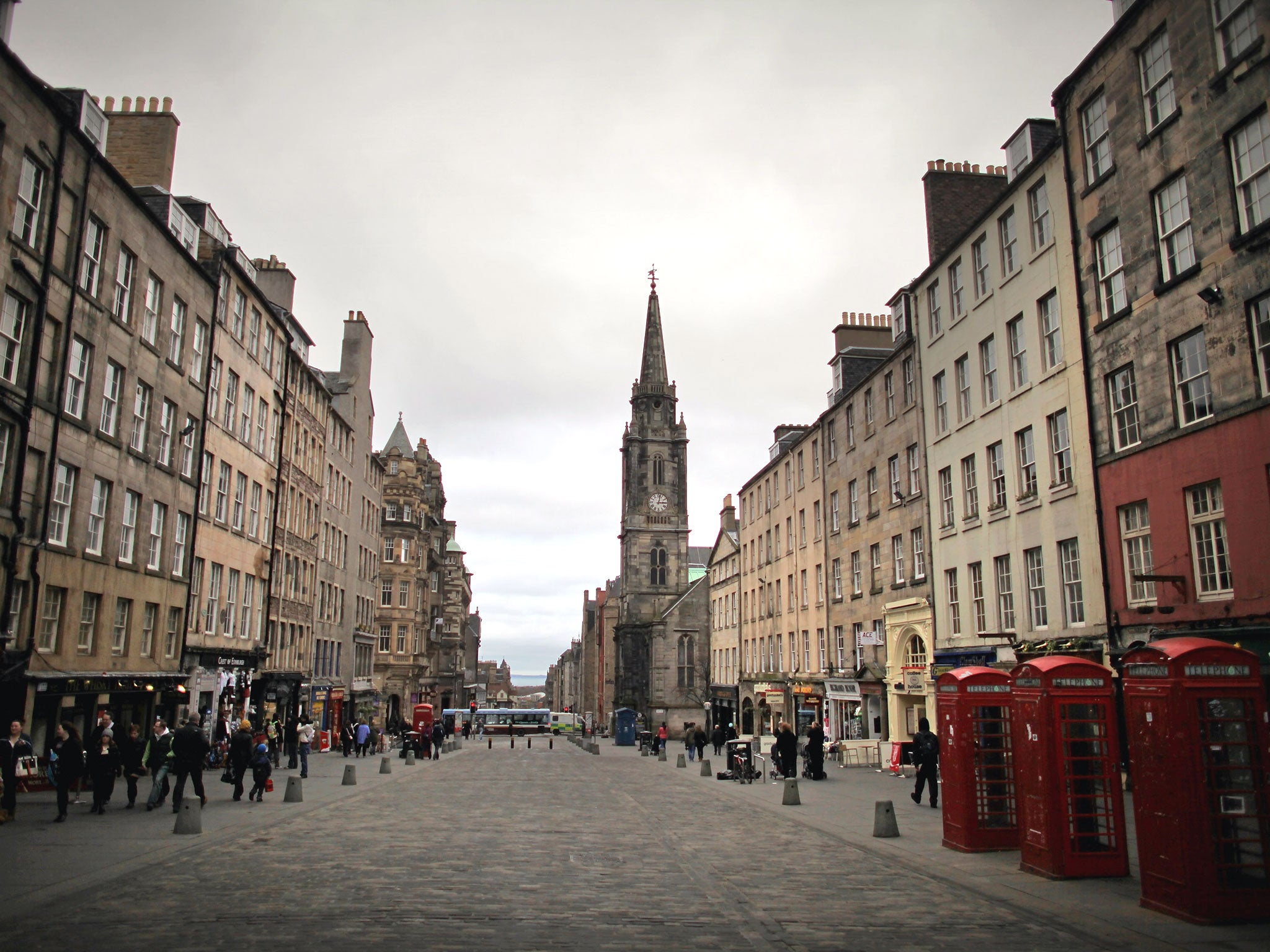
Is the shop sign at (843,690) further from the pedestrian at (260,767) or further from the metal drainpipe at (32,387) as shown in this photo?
the metal drainpipe at (32,387)

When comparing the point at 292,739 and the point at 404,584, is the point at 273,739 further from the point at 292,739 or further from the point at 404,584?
the point at 404,584

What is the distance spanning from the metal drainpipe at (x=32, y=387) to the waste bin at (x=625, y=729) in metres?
47.3

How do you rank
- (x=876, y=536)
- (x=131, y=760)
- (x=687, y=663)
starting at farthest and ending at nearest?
(x=687, y=663) → (x=876, y=536) → (x=131, y=760)

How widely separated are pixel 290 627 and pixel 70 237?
920 inches

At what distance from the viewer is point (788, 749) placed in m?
25.2

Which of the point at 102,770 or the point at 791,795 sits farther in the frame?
the point at 791,795

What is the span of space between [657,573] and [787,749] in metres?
67.6

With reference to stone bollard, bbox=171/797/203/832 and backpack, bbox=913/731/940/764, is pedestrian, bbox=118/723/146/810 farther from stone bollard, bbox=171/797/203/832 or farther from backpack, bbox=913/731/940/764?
backpack, bbox=913/731/940/764

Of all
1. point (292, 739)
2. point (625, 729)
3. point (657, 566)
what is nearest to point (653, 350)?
point (657, 566)

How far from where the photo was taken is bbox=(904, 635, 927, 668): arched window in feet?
98.6

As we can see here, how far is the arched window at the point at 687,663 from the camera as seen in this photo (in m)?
85.3

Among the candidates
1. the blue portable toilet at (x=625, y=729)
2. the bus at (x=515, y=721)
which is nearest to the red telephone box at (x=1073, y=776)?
the blue portable toilet at (x=625, y=729)

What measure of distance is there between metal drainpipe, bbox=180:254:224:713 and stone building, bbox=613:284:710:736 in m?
57.4

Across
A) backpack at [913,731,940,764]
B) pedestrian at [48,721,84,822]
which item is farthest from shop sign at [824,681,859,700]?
pedestrian at [48,721,84,822]
